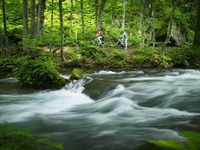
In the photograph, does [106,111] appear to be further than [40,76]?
No

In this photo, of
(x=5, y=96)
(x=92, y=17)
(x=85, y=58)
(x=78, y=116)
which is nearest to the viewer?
(x=78, y=116)

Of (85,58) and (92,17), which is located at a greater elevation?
(92,17)

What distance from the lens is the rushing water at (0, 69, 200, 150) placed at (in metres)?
6.64

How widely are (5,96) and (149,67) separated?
1135cm

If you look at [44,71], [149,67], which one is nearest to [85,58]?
[149,67]

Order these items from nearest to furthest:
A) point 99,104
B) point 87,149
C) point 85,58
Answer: point 87,149 < point 99,104 < point 85,58

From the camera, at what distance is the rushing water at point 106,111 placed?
6645 millimetres

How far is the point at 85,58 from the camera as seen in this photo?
20.0 m

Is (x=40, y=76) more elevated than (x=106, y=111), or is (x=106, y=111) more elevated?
(x=40, y=76)

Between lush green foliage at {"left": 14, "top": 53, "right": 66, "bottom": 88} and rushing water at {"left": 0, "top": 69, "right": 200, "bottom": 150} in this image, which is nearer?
rushing water at {"left": 0, "top": 69, "right": 200, "bottom": 150}

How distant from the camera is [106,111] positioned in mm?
9070

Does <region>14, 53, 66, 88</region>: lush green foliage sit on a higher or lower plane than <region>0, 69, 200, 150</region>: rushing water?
higher

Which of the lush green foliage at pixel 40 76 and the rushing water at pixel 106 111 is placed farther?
the lush green foliage at pixel 40 76

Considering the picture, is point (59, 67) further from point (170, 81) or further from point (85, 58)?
point (170, 81)
